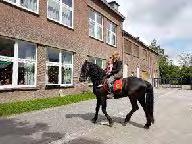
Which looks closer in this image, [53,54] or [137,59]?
[53,54]

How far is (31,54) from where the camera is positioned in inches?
677

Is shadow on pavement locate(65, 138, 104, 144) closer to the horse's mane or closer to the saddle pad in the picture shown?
the horse's mane

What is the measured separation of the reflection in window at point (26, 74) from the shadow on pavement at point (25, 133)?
5.73 metres

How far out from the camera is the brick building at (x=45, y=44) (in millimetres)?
15375

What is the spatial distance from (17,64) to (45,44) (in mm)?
2661

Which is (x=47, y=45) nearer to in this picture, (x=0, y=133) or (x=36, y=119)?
(x=36, y=119)

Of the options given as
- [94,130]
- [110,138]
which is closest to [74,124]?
[94,130]

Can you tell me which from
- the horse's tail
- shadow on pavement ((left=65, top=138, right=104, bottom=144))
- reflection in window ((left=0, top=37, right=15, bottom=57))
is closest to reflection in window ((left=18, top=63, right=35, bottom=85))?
reflection in window ((left=0, top=37, right=15, bottom=57))

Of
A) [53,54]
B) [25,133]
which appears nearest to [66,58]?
[53,54]

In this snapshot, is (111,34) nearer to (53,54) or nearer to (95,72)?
(53,54)

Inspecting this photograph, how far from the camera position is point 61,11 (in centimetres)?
2039

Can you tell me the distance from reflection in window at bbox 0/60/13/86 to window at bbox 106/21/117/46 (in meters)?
15.2

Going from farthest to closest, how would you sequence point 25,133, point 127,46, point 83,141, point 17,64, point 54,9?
point 127,46, point 54,9, point 17,64, point 25,133, point 83,141

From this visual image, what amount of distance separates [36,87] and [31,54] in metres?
1.71
